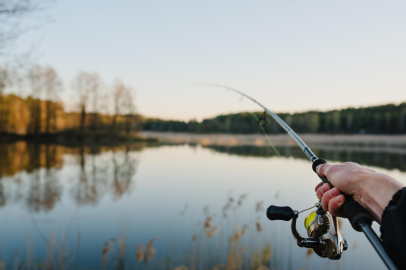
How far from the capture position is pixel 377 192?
0.87 m

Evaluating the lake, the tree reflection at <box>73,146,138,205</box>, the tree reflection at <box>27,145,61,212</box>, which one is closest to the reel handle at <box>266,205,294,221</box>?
the lake

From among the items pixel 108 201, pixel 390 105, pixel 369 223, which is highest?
pixel 390 105

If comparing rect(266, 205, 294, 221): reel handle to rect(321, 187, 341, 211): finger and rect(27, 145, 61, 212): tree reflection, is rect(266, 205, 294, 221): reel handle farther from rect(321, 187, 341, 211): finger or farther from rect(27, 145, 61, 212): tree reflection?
rect(27, 145, 61, 212): tree reflection

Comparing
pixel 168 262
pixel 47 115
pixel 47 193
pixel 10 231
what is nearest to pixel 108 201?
pixel 47 193

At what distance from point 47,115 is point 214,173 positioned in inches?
1075

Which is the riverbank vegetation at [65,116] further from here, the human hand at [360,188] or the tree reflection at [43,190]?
the human hand at [360,188]

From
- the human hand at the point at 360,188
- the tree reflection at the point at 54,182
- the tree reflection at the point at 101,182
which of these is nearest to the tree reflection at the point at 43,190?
the tree reflection at the point at 54,182

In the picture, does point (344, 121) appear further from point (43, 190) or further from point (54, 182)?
point (43, 190)

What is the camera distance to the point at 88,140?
123ft

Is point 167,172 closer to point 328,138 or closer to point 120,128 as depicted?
point 120,128

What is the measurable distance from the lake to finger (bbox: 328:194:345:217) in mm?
3491

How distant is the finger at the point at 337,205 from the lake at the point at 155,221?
3.49 metres

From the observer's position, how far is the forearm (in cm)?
82

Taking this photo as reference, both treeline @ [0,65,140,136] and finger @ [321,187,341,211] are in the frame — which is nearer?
finger @ [321,187,341,211]
